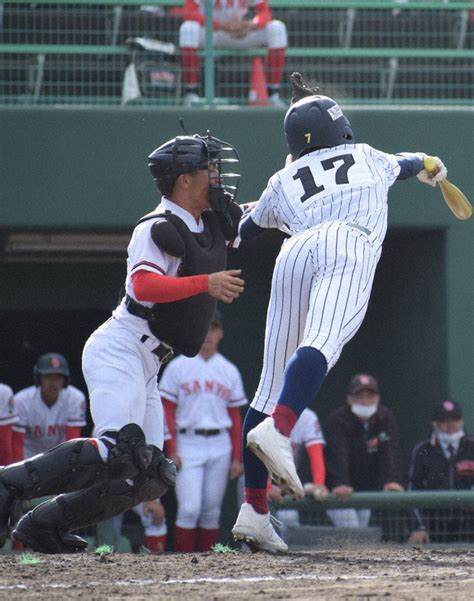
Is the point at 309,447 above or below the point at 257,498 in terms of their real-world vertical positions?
below

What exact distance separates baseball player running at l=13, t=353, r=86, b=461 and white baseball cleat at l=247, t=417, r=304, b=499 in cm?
388

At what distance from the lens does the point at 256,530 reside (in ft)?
15.6

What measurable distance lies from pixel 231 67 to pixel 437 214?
1.73m

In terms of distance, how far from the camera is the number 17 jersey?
4.63 m

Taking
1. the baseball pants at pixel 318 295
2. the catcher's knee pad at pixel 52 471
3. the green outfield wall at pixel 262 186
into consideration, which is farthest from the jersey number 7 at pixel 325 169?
the green outfield wall at pixel 262 186

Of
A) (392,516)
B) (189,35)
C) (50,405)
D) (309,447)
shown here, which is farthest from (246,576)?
(189,35)

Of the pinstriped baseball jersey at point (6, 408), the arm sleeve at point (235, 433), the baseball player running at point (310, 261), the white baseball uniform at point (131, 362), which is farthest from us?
the arm sleeve at point (235, 433)

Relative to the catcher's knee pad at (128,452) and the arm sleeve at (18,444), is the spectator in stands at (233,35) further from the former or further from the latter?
the catcher's knee pad at (128,452)

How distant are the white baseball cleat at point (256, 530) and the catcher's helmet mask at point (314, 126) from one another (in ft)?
4.49

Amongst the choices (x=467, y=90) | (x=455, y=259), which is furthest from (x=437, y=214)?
(x=467, y=90)

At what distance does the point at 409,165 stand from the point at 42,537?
199 centimetres

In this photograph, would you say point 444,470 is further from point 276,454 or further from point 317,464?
point 276,454

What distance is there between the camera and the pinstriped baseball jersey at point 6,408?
7402 mm

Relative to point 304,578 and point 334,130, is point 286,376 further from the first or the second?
point 334,130
